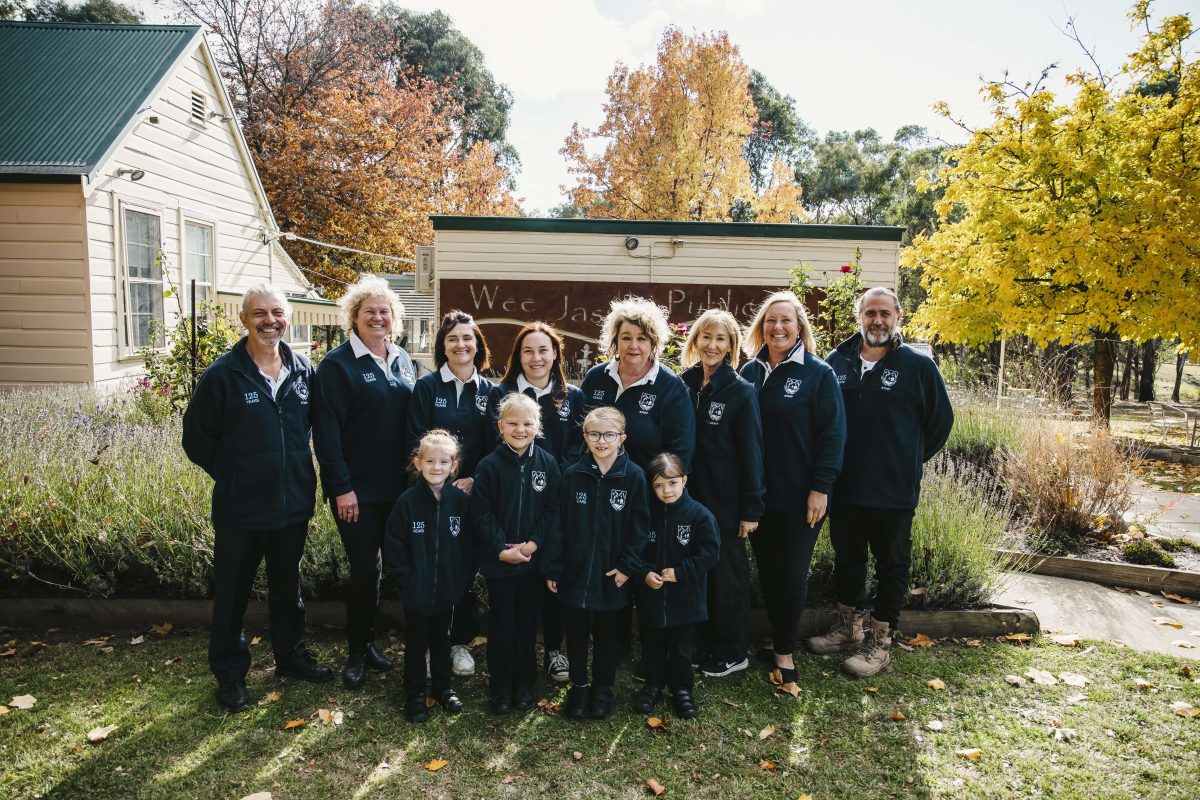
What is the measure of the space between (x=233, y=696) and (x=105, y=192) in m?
8.23

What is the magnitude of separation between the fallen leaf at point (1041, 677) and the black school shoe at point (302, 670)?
3682mm

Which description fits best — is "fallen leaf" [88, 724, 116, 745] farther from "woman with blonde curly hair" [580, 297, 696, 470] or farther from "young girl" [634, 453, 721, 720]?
"woman with blonde curly hair" [580, 297, 696, 470]

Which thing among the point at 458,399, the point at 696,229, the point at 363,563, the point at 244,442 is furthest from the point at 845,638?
the point at 696,229

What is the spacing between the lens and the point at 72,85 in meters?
9.90

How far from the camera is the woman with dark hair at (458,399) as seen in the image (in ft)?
11.7

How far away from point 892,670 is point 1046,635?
1.20 m

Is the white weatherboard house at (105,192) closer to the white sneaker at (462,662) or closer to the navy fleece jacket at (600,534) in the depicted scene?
the white sneaker at (462,662)

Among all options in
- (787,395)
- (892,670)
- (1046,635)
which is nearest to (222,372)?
(787,395)

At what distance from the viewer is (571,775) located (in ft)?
9.84

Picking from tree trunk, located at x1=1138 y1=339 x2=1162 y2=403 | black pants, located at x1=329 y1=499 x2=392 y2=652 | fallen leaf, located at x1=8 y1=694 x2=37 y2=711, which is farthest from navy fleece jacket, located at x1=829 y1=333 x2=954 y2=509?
tree trunk, located at x1=1138 y1=339 x2=1162 y2=403

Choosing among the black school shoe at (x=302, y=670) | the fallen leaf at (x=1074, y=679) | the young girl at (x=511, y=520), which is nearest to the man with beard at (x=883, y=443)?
the fallen leaf at (x=1074, y=679)

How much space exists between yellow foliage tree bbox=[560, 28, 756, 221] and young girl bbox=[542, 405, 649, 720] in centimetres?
2018

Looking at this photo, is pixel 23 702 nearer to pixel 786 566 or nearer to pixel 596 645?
pixel 596 645

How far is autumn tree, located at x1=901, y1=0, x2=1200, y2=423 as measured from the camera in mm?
8727
